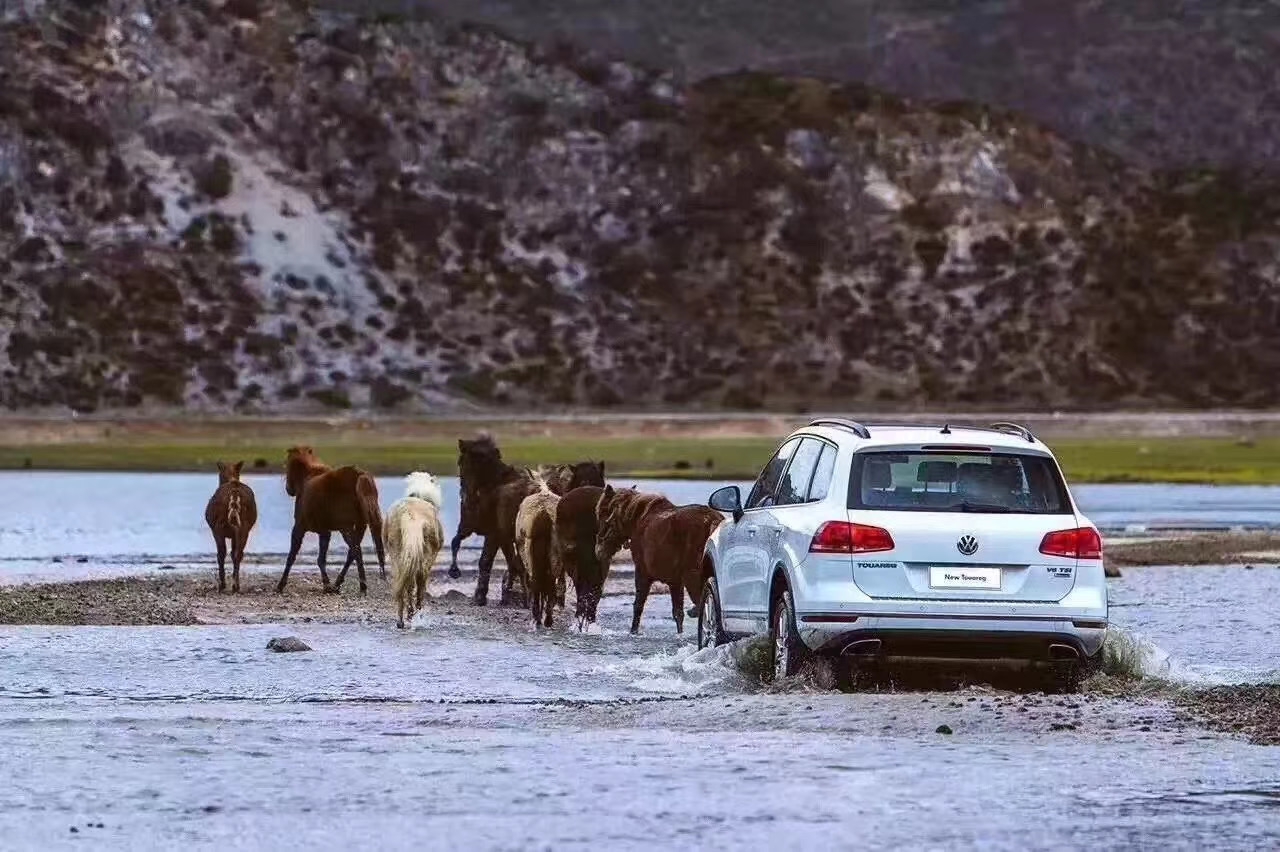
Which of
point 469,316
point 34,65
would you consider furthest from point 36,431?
point 34,65

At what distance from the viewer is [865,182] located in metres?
156

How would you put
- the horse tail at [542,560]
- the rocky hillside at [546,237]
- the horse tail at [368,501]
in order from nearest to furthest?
1. the horse tail at [542,560]
2. the horse tail at [368,501]
3. the rocky hillside at [546,237]

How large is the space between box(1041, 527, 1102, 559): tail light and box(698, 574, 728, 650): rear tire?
292cm

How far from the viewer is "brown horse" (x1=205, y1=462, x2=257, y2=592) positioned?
86.7 ft

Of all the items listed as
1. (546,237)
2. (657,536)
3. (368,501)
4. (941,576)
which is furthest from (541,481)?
(546,237)

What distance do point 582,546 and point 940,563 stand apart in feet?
24.8

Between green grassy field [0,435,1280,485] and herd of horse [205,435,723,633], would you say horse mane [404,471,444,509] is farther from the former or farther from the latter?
green grassy field [0,435,1280,485]

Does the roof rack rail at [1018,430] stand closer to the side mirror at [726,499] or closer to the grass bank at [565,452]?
the side mirror at [726,499]

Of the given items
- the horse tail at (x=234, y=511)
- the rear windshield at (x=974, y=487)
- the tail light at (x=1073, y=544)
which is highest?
the rear windshield at (x=974, y=487)

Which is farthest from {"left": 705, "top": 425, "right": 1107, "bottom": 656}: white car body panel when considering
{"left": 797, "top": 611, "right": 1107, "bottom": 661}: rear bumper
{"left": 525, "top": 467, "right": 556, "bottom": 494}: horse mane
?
{"left": 525, "top": 467, "right": 556, "bottom": 494}: horse mane

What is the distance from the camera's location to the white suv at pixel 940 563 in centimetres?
1522

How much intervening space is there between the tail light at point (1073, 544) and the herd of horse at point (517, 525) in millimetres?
4263

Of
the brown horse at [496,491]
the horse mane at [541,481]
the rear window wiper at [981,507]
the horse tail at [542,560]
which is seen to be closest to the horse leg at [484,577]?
the brown horse at [496,491]

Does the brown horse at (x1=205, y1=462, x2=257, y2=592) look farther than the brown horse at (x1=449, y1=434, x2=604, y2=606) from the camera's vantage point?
Yes
